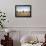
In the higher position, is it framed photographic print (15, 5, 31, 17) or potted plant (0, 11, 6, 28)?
framed photographic print (15, 5, 31, 17)

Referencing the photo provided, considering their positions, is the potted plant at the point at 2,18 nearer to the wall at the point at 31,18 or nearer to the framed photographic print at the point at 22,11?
the wall at the point at 31,18

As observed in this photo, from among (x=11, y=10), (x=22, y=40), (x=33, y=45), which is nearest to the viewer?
(x=33, y=45)

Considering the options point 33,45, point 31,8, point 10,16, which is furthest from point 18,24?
point 33,45

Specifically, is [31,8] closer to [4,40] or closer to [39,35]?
[39,35]

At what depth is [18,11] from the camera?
532 cm

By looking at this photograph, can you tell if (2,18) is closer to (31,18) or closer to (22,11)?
(22,11)

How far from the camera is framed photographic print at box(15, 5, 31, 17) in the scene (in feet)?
17.4

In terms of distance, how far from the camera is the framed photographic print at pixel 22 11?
17.4ft

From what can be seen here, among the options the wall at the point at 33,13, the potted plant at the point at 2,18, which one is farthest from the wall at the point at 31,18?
the potted plant at the point at 2,18

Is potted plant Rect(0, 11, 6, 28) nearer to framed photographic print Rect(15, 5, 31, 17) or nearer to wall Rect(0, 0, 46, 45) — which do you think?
wall Rect(0, 0, 46, 45)

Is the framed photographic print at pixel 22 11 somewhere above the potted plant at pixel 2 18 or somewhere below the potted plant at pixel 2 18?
above

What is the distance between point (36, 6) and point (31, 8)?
199 mm

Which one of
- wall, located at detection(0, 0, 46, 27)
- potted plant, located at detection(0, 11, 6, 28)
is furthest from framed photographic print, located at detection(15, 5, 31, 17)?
potted plant, located at detection(0, 11, 6, 28)

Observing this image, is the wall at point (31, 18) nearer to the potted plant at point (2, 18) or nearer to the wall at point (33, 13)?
the wall at point (33, 13)
